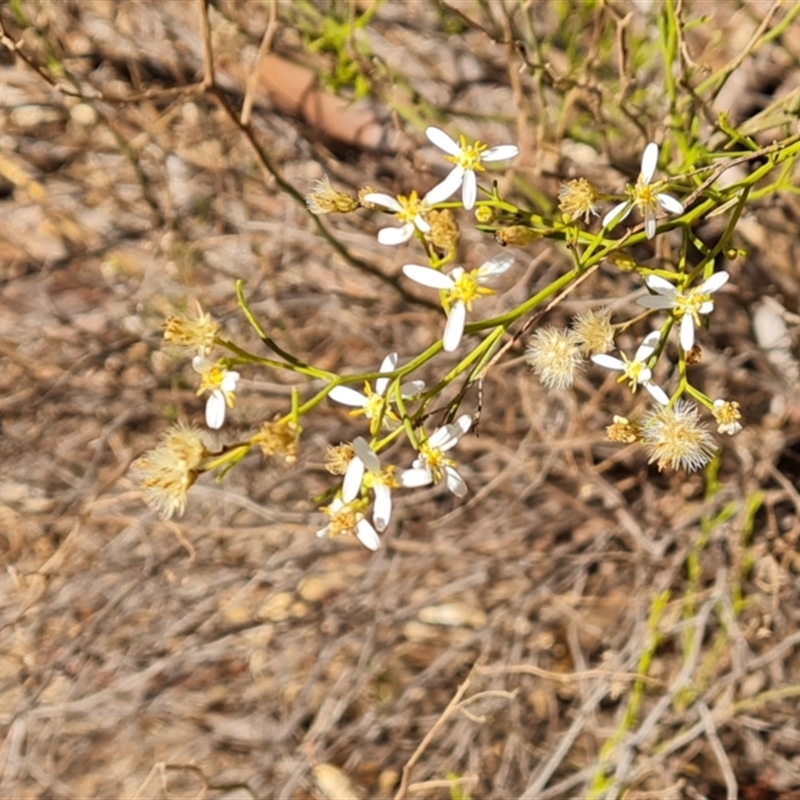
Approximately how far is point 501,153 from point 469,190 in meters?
0.10

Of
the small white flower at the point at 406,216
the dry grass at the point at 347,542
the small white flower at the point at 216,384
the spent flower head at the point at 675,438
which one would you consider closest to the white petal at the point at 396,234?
the small white flower at the point at 406,216

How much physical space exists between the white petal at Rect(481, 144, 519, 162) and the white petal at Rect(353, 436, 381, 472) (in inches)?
15.0

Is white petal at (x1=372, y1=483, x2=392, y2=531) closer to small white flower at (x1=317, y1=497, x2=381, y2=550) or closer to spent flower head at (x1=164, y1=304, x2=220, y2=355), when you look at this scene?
small white flower at (x1=317, y1=497, x2=381, y2=550)

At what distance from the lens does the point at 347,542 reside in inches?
89.3

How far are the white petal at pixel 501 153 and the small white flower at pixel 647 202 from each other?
145mm

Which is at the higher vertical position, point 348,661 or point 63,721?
point 348,661

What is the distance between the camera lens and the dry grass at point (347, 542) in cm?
194

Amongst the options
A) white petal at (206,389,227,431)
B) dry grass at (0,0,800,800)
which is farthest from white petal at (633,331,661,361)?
dry grass at (0,0,800,800)

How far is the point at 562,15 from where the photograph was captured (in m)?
1.87

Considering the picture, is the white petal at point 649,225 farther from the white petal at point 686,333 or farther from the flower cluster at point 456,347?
the white petal at point 686,333

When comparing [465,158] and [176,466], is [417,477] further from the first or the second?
[465,158]

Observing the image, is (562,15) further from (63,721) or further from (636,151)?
(63,721)

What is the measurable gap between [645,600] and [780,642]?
28 cm

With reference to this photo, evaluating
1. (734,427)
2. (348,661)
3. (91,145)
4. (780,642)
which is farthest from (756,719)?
(91,145)
